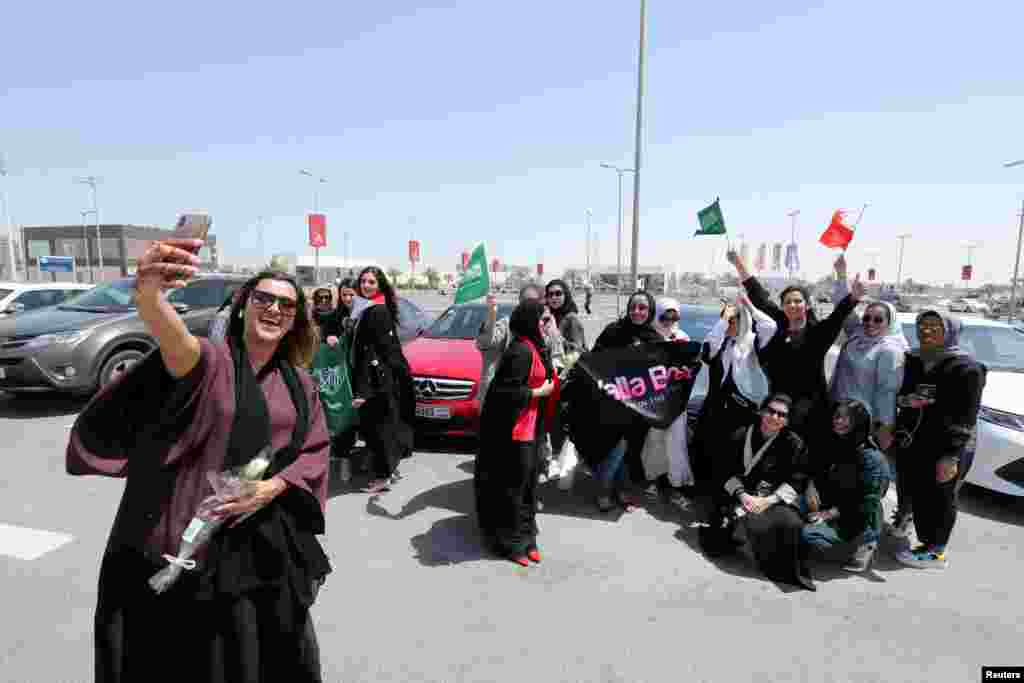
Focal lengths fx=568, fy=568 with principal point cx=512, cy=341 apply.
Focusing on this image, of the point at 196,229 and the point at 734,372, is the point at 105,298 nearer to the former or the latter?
the point at 196,229

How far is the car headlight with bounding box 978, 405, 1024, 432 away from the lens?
454cm

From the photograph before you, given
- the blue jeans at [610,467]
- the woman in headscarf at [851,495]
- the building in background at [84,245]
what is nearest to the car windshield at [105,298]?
the blue jeans at [610,467]

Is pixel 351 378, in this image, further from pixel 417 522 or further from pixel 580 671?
pixel 580 671

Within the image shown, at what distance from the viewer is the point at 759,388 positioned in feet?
14.1

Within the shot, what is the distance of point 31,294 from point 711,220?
12.9 metres

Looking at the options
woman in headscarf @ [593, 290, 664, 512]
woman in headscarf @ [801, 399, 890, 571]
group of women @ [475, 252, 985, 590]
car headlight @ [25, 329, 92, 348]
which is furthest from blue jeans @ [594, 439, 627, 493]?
car headlight @ [25, 329, 92, 348]

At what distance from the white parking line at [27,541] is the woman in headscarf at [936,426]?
18.7 ft

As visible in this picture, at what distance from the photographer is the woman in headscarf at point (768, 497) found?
357 centimetres

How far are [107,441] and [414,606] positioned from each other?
205cm

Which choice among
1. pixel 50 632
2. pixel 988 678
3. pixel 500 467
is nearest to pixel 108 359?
pixel 50 632

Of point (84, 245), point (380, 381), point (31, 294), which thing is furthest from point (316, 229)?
point (84, 245)

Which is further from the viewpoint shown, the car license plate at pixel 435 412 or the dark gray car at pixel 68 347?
the dark gray car at pixel 68 347

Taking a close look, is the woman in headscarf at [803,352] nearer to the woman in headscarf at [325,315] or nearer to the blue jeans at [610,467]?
the blue jeans at [610,467]

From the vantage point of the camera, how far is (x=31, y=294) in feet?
37.3
